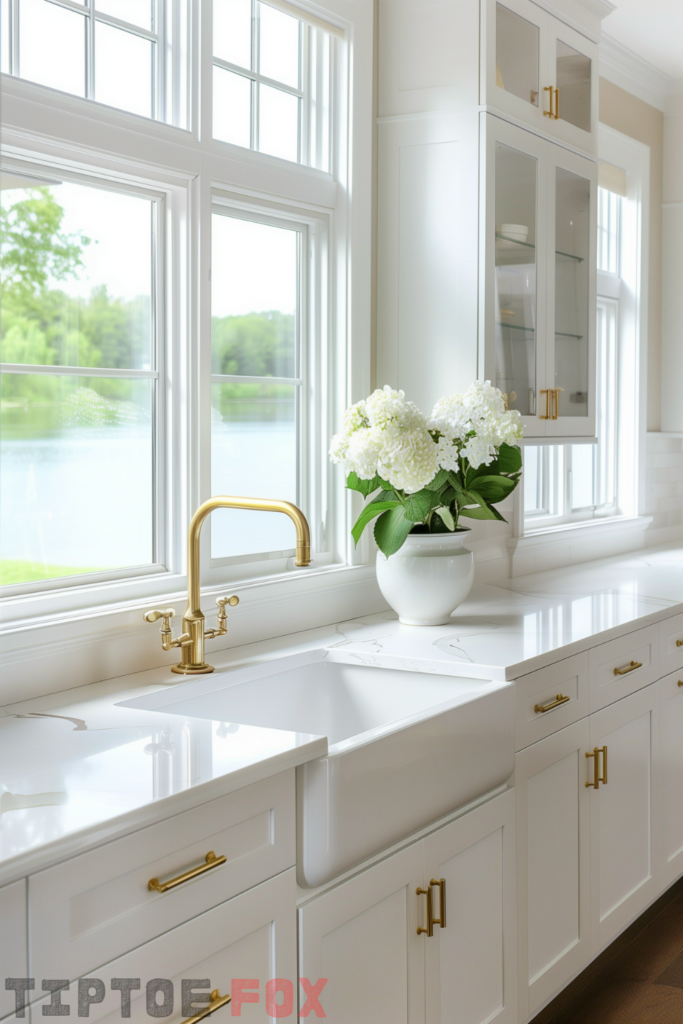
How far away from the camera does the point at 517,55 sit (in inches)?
106

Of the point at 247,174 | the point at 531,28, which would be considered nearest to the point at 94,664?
the point at 247,174

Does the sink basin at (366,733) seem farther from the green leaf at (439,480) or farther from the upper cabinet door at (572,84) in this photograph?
the upper cabinet door at (572,84)

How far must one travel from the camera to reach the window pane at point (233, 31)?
2.29 meters

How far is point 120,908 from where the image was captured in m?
1.20

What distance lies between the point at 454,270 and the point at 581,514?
1776 millimetres

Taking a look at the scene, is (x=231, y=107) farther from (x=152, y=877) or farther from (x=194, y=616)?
(x=152, y=877)

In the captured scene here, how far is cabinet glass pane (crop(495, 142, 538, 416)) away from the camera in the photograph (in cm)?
266

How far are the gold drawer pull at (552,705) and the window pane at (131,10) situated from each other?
5.75 ft

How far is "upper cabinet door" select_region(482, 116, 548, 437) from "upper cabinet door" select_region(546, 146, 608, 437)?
0.22ft

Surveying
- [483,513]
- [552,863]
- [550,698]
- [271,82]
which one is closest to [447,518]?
[483,513]

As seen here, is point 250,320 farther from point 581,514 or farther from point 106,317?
point 581,514

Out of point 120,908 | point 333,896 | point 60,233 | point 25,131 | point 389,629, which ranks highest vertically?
point 25,131

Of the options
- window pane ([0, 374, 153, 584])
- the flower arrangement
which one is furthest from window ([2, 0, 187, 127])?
the flower arrangement

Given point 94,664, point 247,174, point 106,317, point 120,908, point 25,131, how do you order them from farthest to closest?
point 247,174
point 106,317
point 94,664
point 25,131
point 120,908
